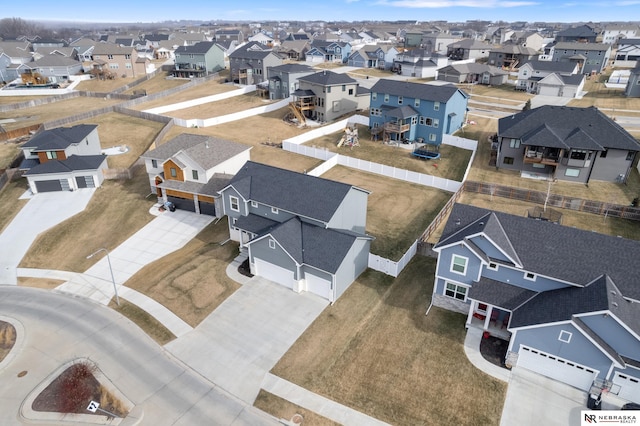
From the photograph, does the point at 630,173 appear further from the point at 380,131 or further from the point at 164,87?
the point at 164,87

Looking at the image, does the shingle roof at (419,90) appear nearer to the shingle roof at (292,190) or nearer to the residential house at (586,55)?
the shingle roof at (292,190)

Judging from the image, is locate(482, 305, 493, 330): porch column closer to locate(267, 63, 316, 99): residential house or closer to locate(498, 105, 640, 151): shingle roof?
locate(498, 105, 640, 151): shingle roof

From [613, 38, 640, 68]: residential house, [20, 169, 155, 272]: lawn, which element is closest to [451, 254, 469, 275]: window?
[20, 169, 155, 272]: lawn

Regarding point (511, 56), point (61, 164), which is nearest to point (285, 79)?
point (61, 164)

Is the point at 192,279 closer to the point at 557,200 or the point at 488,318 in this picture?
the point at 488,318

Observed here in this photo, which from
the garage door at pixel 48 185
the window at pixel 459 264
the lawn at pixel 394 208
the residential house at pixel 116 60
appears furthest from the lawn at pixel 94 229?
the residential house at pixel 116 60

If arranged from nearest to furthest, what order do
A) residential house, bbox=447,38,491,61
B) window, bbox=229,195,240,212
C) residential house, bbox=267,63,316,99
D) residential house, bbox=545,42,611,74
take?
1. window, bbox=229,195,240,212
2. residential house, bbox=267,63,316,99
3. residential house, bbox=545,42,611,74
4. residential house, bbox=447,38,491,61
